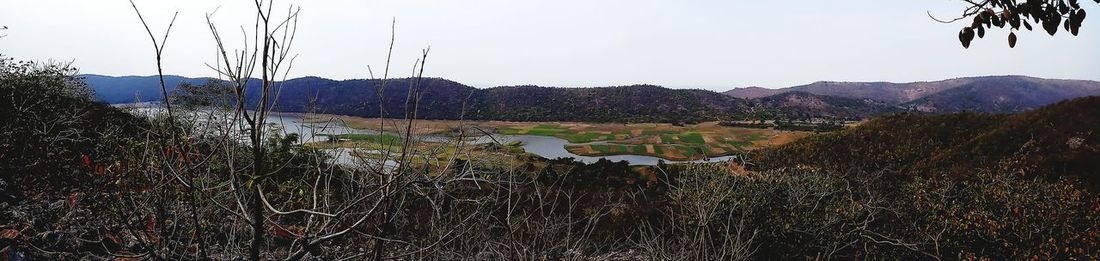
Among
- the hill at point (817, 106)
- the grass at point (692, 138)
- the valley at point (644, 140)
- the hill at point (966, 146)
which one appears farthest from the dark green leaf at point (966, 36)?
the hill at point (817, 106)

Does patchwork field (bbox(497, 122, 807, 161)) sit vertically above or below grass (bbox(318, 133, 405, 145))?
below

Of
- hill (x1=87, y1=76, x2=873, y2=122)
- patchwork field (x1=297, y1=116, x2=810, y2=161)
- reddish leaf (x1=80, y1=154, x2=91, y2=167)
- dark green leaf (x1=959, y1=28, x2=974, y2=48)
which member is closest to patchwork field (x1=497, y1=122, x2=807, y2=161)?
patchwork field (x1=297, y1=116, x2=810, y2=161)

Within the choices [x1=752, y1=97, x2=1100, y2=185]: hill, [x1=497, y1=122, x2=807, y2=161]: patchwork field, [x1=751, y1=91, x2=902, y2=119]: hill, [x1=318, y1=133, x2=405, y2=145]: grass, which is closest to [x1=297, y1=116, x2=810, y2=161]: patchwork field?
[x1=497, y1=122, x2=807, y2=161]: patchwork field

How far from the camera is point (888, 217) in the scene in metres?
15.9

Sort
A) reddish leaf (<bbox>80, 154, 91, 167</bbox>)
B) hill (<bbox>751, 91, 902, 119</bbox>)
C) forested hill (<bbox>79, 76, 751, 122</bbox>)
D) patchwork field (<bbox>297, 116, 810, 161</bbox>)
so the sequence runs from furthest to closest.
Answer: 1. hill (<bbox>751, 91, 902, 119</bbox>)
2. forested hill (<bbox>79, 76, 751, 122</bbox>)
3. patchwork field (<bbox>297, 116, 810, 161</bbox>)
4. reddish leaf (<bbox>80, 154, 91, 167</bbox>)

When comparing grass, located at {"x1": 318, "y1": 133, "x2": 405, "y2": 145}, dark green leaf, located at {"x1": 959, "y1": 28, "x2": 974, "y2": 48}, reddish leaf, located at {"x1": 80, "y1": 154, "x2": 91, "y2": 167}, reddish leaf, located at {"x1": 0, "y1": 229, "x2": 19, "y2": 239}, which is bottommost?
reddish leaf, located at {"x1": 0, "y1": 229, "x2": 19, "y2": 239}

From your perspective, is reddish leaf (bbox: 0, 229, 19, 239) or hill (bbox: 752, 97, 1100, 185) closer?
reddish leaf (bbox: 0, 229, 19, 239)

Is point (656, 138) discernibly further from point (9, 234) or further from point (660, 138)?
point (9, 234)

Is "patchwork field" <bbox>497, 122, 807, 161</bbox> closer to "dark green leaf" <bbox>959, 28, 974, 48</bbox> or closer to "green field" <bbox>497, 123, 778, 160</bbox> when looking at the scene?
"green field" <bbox>497, 123, 778, 160</bbox>

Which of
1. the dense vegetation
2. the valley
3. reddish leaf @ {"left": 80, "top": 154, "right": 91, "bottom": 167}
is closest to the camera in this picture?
the dense vegetation

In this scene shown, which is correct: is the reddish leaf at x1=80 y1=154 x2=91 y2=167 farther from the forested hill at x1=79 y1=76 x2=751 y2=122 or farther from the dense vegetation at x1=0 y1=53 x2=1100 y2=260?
the forested hill at x1=79 y1=76 x2=751 y2=122

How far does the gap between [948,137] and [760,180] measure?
26.8 m

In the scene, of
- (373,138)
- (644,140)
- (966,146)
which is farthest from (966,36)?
(644,140)

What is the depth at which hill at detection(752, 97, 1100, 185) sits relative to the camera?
2341 centimetres
